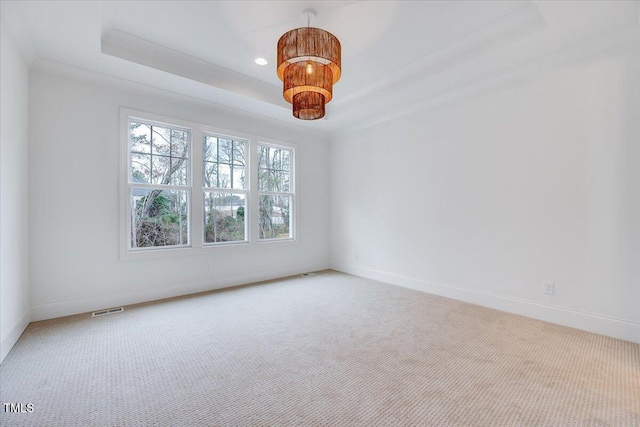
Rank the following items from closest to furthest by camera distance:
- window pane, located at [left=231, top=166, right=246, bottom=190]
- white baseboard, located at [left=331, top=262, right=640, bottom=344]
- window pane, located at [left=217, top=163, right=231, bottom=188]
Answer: white baseboard, located at [left=331, top=262, right=640, bottom=344] → window pane, located at [left=217, top=163, right=231, bottom=188] → window pane, located at [left=231, top=166, right=246, bottom=190]

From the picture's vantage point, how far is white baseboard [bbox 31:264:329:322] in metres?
2.99

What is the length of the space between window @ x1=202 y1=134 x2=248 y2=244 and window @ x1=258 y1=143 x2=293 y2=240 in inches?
12.5

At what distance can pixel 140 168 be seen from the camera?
3.61m

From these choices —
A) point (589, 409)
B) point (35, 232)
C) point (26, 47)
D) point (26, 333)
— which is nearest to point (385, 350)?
point (589, 409)

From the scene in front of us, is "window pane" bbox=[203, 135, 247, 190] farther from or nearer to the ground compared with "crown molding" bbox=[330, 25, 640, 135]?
Result: nearer to the ground

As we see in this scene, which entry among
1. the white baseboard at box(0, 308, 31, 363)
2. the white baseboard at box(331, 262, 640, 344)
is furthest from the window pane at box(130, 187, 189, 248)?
the white baseboard at box(331, 262, 640, 344)

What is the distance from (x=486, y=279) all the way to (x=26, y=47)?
5168 millimetres

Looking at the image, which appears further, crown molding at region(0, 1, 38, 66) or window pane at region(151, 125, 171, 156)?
window pane at region(151, 125, 171, 156)

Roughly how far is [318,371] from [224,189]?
9.92ft

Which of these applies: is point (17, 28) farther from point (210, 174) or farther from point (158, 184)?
point (210, 174)

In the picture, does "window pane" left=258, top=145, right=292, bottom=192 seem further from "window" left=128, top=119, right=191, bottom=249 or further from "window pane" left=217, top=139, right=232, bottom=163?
"window" left=128, top=119, right=191, bottom=249

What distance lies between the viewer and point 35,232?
2.91 m

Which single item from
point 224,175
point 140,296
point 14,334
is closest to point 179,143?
point 224,175

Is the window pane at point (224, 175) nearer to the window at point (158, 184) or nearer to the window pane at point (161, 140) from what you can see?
the window at point (158, 184)
